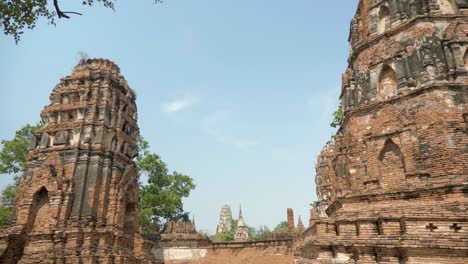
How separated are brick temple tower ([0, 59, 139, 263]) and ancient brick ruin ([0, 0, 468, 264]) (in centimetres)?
5

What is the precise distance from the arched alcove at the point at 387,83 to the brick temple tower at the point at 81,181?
11.0 meters

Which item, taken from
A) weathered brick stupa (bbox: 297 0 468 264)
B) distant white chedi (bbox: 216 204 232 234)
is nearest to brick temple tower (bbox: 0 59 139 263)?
weathered brick stupa (bbox: 297 0 468 264)

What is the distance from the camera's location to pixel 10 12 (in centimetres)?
604

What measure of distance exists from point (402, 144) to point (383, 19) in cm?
545

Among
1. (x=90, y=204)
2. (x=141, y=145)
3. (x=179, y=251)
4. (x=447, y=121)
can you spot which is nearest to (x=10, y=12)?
(x=90, y=204)

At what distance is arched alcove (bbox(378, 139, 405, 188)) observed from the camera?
1055cm

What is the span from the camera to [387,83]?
39.8 ft

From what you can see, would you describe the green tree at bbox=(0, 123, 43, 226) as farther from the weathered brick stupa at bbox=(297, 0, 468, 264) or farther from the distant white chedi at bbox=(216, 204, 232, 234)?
the distant white chedi at bbox=(216, 204, 232, 234)

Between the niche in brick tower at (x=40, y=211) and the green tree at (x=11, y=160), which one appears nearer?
the niche in brick tower at (x=40, y=211)

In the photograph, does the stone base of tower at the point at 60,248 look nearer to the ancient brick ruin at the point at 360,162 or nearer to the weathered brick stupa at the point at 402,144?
the ancient brick ruin at the point at 360,162

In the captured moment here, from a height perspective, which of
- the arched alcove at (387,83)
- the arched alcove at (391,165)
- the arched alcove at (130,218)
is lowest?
the arched alcove at (130,218)

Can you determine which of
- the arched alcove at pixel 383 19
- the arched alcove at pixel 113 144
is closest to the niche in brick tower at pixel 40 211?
the arched alcove at pixel 113 144

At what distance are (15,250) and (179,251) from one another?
25.5ft

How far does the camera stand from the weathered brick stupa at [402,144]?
8.17 metres
